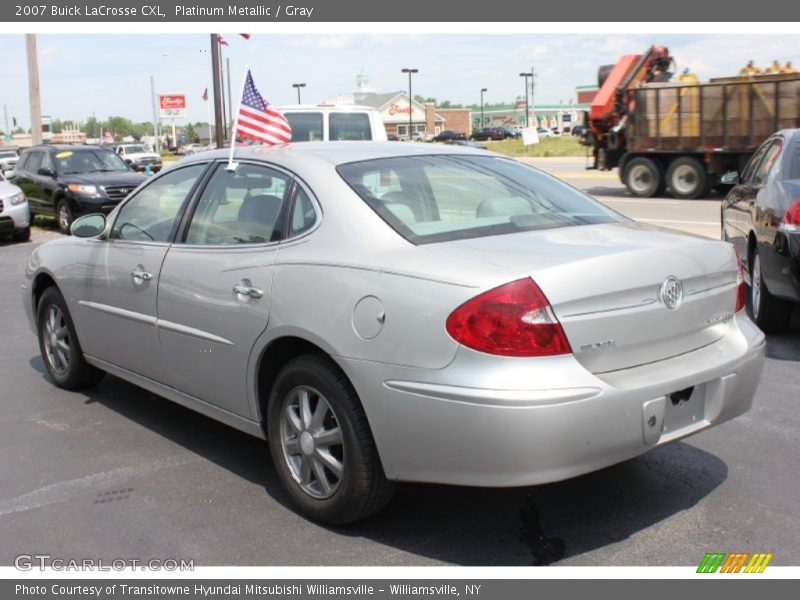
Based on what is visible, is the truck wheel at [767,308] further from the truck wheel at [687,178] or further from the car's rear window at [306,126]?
the truck wheel at [687,178]

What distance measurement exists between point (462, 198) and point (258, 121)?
187cm

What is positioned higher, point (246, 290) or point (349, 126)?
point (349, 126)

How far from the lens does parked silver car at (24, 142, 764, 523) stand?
3244 millimetres

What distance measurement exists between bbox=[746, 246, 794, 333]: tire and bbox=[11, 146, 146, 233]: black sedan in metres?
11.9

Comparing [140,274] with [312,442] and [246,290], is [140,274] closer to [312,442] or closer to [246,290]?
[246,290]

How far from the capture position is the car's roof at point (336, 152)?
14.3 feet

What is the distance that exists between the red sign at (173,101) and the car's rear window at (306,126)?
3037 inches

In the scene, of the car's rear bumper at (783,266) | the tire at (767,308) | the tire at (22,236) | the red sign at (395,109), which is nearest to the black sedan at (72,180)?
the tire at (22,236)

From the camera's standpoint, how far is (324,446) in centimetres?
381

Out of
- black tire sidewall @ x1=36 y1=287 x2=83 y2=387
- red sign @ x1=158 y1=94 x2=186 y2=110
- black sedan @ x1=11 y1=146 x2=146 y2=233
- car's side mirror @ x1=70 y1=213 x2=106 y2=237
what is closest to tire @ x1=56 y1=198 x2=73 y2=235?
black sedan @ x1=11 y1=146 x2=146 y2=233

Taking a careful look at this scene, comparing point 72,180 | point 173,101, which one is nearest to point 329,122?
point 72,180

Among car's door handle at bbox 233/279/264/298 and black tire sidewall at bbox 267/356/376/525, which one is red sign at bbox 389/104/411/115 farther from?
black tire sidewall at bbox 267/356/376/525
